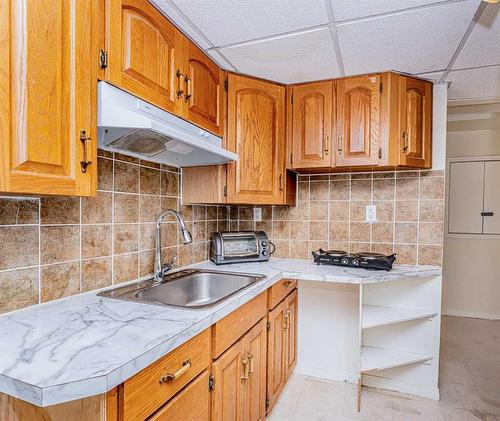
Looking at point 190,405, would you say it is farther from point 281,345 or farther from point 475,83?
point 475,83

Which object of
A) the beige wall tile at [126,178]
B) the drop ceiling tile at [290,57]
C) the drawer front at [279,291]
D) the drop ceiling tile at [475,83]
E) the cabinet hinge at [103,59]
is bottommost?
the drawer front at [279,291]

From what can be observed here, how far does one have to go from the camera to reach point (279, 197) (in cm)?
212

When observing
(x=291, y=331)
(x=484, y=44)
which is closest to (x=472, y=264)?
(x=291, y=331)

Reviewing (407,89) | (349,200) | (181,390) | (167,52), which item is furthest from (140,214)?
(407,89)

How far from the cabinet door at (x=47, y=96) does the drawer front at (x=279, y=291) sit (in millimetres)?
1165

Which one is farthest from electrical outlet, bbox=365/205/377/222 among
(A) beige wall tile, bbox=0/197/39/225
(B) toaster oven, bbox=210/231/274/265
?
(A) beige wall tile, bbox=0/197/39/225

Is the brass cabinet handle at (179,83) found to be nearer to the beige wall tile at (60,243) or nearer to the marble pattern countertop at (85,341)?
the beige wall tile at (60,243)

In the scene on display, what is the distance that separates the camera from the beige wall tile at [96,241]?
1.34 metres

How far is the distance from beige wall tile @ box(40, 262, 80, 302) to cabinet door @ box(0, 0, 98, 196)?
17.7 inches

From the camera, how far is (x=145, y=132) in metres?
1.17

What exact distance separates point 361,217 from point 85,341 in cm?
188

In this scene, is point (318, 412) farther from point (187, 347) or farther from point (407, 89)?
point (407, 89)

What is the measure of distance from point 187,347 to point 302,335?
1554 mm

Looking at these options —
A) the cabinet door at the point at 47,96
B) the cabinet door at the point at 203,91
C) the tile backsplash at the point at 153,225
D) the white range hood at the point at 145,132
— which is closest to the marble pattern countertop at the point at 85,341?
the tile backsplash at the point at 153,225
